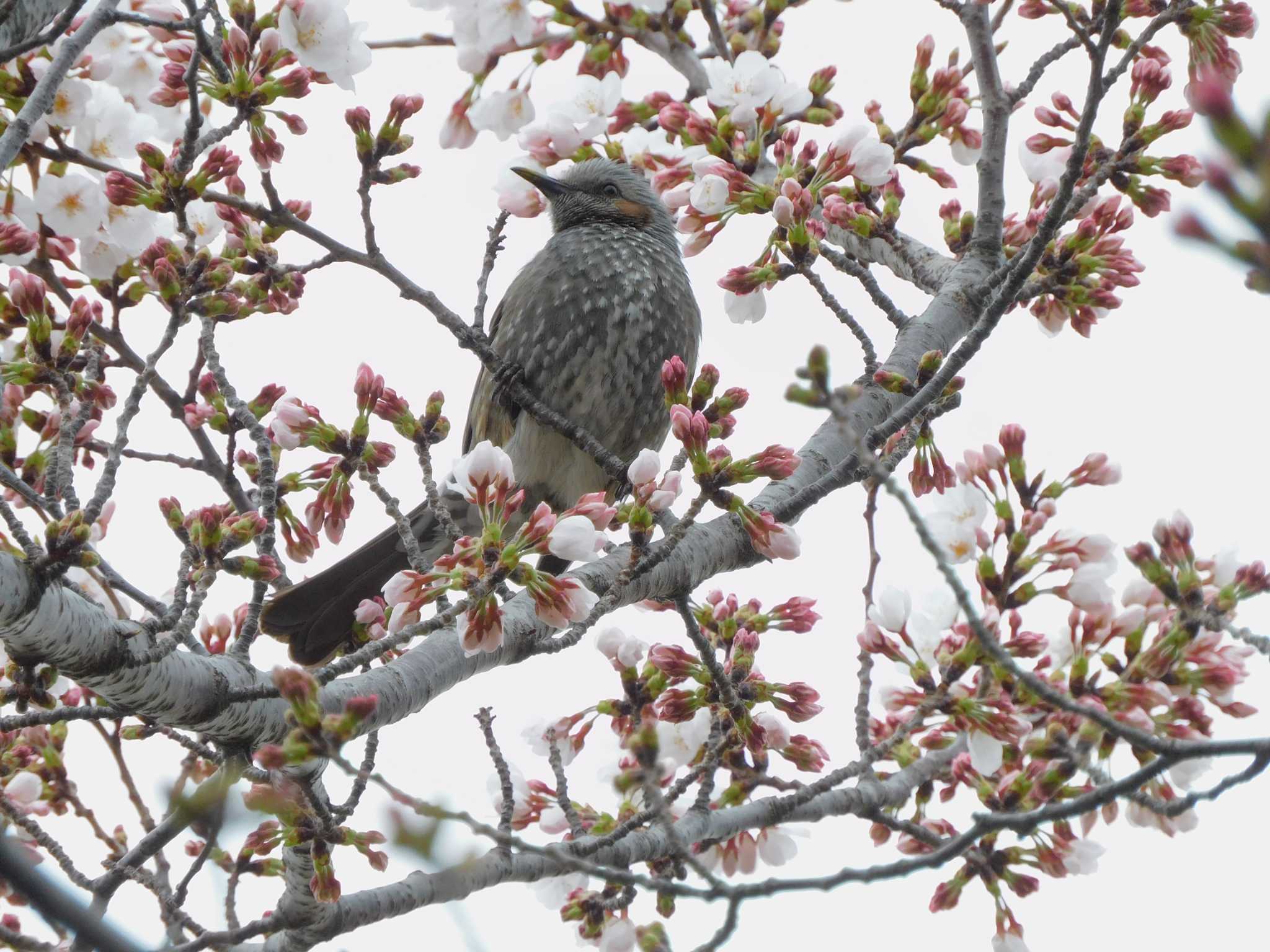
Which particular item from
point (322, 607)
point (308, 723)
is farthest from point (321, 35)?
point (308, 723)

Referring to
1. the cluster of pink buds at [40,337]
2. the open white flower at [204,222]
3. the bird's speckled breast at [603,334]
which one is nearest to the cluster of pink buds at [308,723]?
the cluster of pink buds at [40,337]

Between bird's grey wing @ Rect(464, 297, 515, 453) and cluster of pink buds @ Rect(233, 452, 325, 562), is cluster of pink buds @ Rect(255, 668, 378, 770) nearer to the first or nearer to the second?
cluster of pink buds @ Rect(233, 452, 325, 562)

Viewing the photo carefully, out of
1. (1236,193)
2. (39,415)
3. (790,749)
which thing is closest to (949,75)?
(790,749)

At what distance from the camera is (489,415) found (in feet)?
14.0

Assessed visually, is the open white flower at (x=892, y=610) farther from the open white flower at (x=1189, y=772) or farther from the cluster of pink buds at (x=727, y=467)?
the open white flower at (x=1189, y=772)

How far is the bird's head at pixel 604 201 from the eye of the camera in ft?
15.3

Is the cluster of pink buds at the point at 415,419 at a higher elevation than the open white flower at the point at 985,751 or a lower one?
higher

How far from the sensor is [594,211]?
15.4 ft

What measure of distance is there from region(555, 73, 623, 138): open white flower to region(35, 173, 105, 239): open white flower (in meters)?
1.22

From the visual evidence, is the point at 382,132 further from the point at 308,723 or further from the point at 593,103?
the point at 308,723

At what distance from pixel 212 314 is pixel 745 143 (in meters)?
1.27

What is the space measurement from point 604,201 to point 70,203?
2329mm

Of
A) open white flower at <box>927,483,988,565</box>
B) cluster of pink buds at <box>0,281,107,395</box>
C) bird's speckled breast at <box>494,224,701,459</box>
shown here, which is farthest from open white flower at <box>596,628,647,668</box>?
bird's speckled breast at <box>494,224,701,459</box>

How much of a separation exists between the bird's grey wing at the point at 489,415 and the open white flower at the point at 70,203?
1.53 metres
